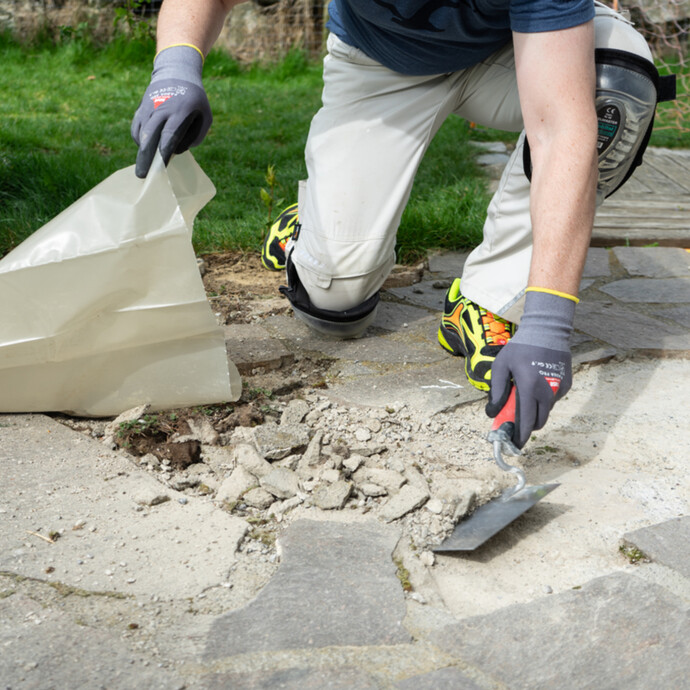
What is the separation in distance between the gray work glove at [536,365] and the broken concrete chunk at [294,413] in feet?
1.69

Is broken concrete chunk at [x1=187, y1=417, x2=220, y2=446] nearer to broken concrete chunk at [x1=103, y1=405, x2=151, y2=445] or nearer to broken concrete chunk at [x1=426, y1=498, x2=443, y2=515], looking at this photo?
broken concrete chunk at [x1=103, y1=405, x2=151, y2=445]

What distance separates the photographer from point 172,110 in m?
1.80

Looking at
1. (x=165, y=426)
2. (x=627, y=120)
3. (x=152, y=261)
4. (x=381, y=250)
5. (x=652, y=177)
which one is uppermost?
(x=627, y=120)

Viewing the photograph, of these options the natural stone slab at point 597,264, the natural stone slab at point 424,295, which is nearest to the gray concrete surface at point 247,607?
the natural stone slab at point 424,295

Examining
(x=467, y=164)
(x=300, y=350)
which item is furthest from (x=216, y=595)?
(x=467, y=164)

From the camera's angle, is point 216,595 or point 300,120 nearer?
point 216,595

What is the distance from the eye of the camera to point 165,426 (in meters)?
1.82

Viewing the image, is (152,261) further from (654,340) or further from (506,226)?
(654,340)

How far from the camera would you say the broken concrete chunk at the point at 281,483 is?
1.58 m

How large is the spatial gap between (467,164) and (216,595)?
3638mm

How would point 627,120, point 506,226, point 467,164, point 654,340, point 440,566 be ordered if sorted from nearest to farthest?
point 440,566 → point 627,120 → point 506,226 → point 654,340 → point 467,164

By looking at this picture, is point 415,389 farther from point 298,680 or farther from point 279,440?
point 298,680

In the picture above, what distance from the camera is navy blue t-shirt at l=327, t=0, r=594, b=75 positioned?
2.00 m

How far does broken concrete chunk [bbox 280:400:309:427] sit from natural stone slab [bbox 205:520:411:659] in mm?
409
